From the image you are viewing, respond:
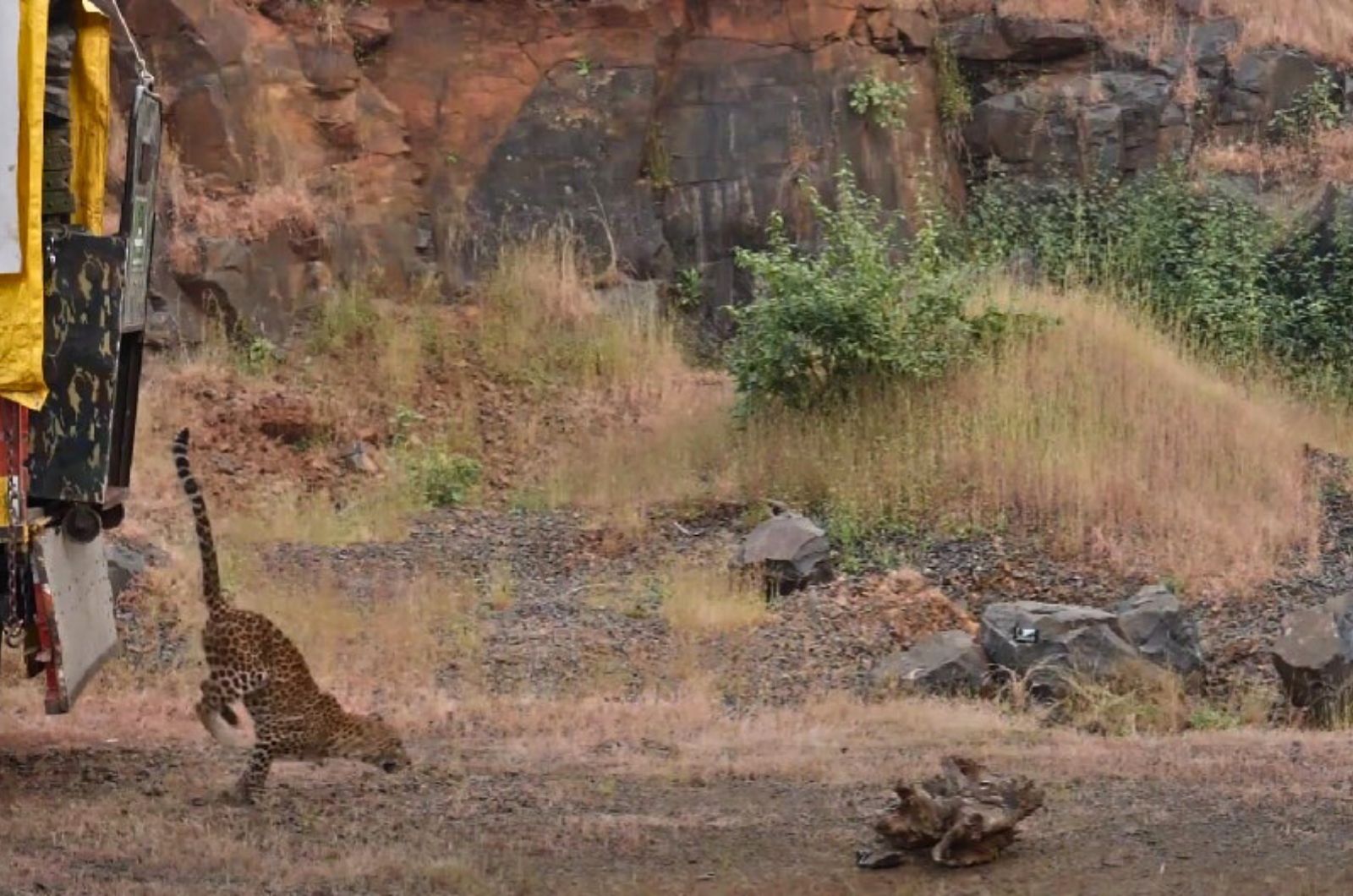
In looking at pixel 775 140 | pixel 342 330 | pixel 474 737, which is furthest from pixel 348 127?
pixel 474 737

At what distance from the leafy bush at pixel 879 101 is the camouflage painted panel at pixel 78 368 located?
42.5 feet

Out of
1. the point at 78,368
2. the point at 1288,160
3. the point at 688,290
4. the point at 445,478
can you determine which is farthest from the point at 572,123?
the point at 78,368

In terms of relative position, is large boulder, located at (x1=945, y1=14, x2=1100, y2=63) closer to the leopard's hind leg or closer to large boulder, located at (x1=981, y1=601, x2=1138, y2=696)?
large boulder, located at (x1=981, y1=601, x2=1138, y2=696)

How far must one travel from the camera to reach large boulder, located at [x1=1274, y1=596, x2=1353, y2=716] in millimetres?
9664

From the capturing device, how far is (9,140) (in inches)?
264

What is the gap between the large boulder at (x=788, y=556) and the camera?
487 inches

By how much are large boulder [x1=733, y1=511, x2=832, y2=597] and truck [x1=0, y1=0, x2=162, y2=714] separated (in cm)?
520

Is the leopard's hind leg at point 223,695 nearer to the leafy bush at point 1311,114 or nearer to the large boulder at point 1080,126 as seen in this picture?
the large boulder at point 1080,126

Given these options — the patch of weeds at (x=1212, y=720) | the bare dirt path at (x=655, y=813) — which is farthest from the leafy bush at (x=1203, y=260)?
the bare dirt path at (x=655, y=813)

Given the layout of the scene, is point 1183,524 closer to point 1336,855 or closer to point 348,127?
point 1336,855

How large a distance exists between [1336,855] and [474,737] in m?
3.93

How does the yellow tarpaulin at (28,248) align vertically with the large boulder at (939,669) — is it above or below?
above

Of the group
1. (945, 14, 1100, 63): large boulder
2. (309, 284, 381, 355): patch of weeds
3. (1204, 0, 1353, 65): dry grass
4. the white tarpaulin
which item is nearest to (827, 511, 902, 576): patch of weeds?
(309, 284, 381, 355): patch of weeds

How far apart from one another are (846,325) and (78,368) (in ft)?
27.4
